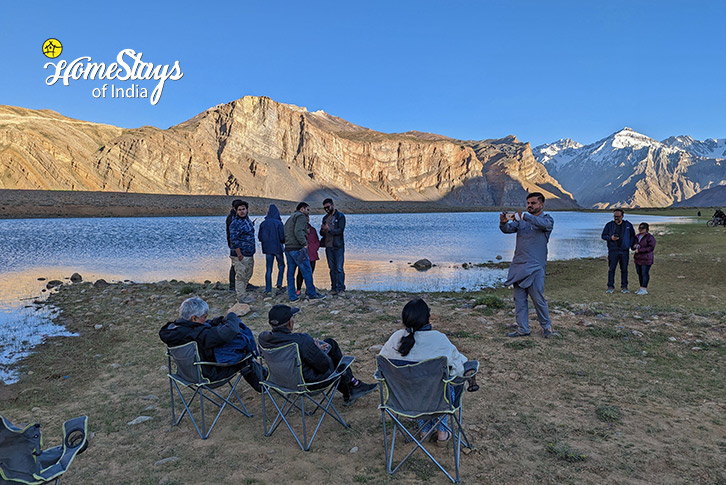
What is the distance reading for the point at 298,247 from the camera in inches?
446

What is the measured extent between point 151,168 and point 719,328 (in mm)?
144862

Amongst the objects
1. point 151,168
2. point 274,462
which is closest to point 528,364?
point 274,462

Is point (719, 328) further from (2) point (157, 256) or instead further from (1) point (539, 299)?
(2) point (157, 256)

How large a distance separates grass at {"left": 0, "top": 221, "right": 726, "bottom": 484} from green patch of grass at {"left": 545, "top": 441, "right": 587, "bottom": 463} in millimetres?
21

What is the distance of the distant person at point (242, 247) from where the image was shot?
11.2 m

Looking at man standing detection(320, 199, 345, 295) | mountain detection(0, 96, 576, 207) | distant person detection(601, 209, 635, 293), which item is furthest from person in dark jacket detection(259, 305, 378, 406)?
mountain detection(0, 96, 576, 207)

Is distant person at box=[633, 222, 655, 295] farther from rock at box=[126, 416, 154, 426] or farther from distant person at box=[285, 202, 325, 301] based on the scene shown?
rock at box=[126, 416, 154, 426]

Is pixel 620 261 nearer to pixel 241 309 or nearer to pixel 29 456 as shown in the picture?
pixel 241 309

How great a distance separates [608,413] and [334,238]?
26.1 ft

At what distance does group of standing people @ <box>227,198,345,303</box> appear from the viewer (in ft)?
36.8

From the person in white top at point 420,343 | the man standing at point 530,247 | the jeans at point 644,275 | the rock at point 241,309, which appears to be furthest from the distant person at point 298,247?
the jeans at point 644,275

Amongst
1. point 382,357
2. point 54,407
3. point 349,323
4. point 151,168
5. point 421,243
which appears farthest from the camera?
point 151,168

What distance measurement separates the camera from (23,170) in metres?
106

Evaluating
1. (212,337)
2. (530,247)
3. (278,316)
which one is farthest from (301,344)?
(530,247)
